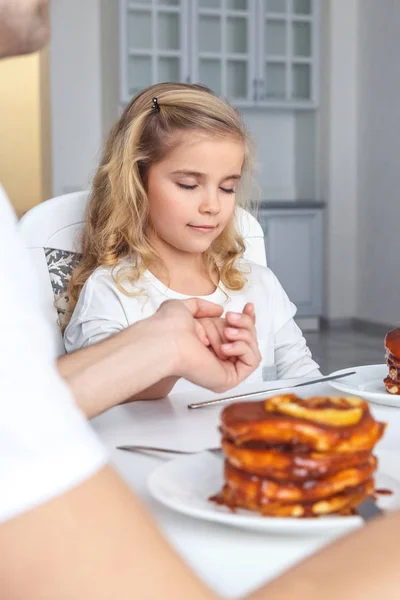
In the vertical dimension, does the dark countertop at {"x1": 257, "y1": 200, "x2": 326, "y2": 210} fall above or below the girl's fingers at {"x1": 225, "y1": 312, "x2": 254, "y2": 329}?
below

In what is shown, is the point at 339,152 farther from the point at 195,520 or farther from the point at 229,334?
the point at 195,520

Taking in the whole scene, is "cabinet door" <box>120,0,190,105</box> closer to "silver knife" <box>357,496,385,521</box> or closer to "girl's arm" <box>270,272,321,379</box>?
"girl's arm" <box>270,272,321,379</box>

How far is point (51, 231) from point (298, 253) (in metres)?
5.12

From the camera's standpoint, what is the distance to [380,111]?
6492mm

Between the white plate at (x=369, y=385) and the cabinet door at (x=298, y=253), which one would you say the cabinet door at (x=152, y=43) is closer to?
the cabinet door at (x=298, y=253)

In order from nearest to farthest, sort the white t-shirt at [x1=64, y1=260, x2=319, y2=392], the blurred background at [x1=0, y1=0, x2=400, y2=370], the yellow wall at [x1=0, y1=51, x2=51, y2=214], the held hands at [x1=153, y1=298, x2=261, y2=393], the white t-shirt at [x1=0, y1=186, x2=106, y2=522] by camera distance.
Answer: the white t-shirt at [x1=0, y1=186, x2=106, y2=522], the held hands at [x1=153, y1=298, x2=261, y2=393], the white t-shirt at [x1=64, y1=260, x2=319, y2=392], the blurred background at [x1=0, y1=0, x2=400, y2=370], the yellow wall at [x1=0, y1=51, x2=51, y2=214]

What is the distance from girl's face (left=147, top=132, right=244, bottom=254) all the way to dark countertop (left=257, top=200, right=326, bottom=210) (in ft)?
15.4

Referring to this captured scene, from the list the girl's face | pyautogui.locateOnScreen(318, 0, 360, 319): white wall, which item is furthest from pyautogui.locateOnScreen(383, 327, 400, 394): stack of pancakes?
pyautogui.locateOnScreen(318, 0, 360, 319): white wall

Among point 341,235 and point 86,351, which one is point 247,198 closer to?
point 86,351

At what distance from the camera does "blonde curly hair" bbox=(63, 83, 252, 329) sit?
1786 millimetres

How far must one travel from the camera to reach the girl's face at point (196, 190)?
1.75 meters

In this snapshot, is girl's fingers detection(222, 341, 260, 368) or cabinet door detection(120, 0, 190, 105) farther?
cabinet door detection(120, 0, 190, 105)

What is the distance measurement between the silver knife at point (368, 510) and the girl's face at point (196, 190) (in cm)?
117

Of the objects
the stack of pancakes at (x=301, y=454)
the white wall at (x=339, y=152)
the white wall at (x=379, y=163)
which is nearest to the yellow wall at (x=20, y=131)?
the white wall at (x=339, y=152)
